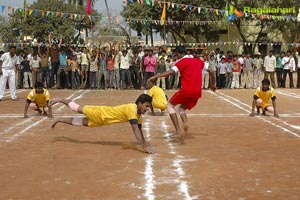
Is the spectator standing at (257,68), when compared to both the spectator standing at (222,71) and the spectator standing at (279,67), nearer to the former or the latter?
the spectator standing at (279,67)

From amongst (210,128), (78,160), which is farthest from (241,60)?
(78,160)

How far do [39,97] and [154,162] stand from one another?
18.6 feet

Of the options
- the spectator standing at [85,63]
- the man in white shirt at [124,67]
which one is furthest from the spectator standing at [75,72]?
the man in white shirt at [124,67]

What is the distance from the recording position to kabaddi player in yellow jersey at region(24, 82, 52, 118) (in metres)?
11.4

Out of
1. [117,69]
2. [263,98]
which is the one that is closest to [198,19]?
[117,69]

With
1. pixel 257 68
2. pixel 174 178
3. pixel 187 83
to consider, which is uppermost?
pixel 257 68

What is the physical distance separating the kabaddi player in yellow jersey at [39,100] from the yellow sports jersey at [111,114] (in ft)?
12.0

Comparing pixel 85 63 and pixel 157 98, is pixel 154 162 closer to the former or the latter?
pixel 157 98

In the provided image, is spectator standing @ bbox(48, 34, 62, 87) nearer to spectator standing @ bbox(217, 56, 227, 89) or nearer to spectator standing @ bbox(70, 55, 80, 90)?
spectator standing @ bbox(70, 55, 80, 90)

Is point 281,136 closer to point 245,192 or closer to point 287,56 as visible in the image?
point 245,192

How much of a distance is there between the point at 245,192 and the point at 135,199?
1.23 m

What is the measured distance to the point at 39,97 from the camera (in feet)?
37.9

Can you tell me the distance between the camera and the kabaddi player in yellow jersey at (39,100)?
1135 cm

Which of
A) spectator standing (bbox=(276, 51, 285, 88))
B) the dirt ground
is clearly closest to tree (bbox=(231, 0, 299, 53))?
spectator standing (bbox=(276, 51, 285, 88))
